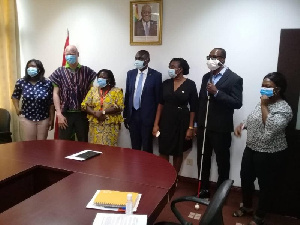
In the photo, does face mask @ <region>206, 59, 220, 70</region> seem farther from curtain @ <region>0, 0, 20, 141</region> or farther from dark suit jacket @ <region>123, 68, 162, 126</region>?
curtain @ <region>0, 0, 20, 141</region>

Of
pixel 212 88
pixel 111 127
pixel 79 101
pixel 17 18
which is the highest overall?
pixel 17 18

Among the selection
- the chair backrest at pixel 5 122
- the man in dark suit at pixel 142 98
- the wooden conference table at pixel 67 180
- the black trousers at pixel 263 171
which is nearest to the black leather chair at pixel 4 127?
the chair backrest at pixel 5 122

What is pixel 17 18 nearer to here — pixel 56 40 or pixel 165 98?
pixel 56 40

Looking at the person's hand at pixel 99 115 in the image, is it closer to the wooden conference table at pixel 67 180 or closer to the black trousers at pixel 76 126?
the black trousers at pixel 76 126

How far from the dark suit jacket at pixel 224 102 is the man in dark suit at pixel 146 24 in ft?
3.41

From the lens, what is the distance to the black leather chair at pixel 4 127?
11.4ft

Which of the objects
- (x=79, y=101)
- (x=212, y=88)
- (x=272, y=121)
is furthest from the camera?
(x=79, y=101)

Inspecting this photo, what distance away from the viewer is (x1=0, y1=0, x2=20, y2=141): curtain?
162 inches

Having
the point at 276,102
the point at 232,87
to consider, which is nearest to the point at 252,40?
the point at 232,87

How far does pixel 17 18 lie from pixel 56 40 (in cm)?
70

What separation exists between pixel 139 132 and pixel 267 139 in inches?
59.2

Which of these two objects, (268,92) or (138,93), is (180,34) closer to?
(138,93)

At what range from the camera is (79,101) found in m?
3.42

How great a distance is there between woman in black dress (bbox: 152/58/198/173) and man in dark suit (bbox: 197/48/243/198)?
18cm
